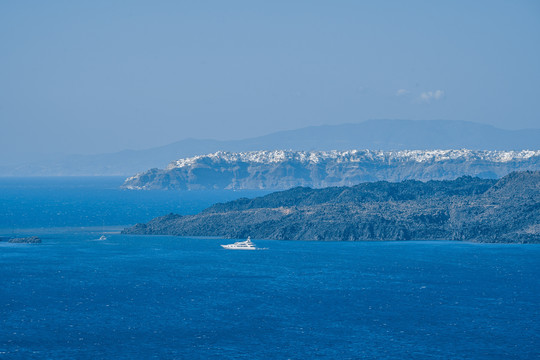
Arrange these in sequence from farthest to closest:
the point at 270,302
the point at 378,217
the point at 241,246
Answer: the point at 378,217, the point at 241,246, the point at 270,302

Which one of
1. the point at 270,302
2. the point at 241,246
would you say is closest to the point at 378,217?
the point at 241,246

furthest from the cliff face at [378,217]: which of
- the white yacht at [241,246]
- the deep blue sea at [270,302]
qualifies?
the white yacht at [241,246]

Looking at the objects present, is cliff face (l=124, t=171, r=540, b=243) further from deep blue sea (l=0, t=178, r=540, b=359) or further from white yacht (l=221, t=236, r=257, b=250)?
white yacht (l=221, t=236, r=257, b=250)

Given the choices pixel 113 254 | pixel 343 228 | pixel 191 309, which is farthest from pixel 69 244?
pixel 191 309

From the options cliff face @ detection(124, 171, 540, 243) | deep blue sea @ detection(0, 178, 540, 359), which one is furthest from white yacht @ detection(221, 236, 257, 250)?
cliff face @ detection(124, 171, 540, 243)

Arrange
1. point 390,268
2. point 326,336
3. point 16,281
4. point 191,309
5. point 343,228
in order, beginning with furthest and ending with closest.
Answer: point 343,228, point 390,268, point 16,281, point 191,309, point 326,336

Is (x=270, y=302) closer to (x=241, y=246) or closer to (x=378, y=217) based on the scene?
(x=241, y=246)

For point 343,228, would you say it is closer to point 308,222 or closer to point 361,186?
point 308,222
